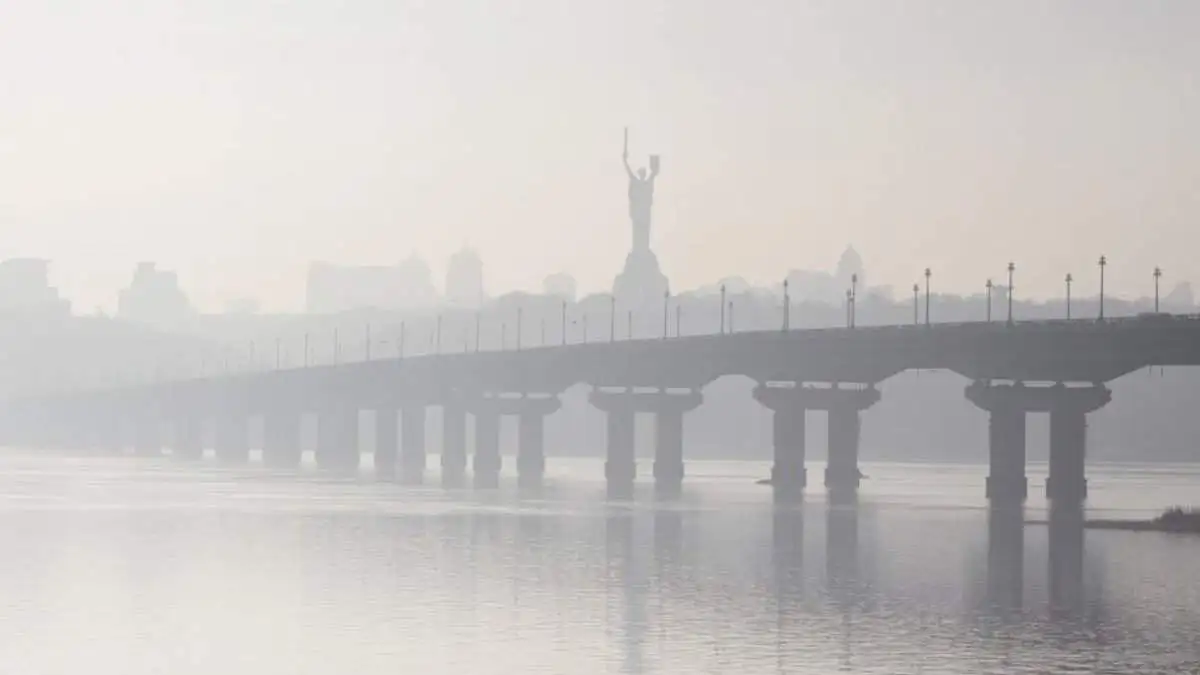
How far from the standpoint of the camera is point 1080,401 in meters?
144

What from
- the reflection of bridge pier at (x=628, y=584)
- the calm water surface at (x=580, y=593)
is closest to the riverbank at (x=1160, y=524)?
the calm water surface at (x=580, y=593)

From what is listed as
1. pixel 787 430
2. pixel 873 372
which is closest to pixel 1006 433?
pixel 873 372

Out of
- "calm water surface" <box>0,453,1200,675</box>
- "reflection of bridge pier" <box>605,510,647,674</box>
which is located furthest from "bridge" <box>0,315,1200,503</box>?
"reflection of bridge pier" <box>605,510,647,674</box>

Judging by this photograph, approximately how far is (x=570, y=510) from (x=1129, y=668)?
270 feet

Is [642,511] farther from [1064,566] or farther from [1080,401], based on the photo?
[1064,566]

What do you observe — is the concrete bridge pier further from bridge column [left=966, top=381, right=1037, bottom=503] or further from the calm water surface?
Result: the calm water surface

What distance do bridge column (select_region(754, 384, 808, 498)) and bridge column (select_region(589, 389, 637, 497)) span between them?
68.0 ft

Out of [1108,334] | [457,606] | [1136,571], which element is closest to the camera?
[457,606]

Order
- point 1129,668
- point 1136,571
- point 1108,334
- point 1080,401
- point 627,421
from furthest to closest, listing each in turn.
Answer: point 627,421 < point 1080,401 < point 1108,334 < point 1136,571 < point 1129,668

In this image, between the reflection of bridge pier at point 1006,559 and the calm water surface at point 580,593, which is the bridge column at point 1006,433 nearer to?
the reflection of bridge pier at point 1006,559

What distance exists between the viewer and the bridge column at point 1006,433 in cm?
14512

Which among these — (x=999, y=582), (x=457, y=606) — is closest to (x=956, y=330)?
(x=999, y=582)

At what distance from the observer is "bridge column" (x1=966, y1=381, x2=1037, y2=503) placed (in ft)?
476

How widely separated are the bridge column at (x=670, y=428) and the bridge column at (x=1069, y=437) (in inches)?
1896
